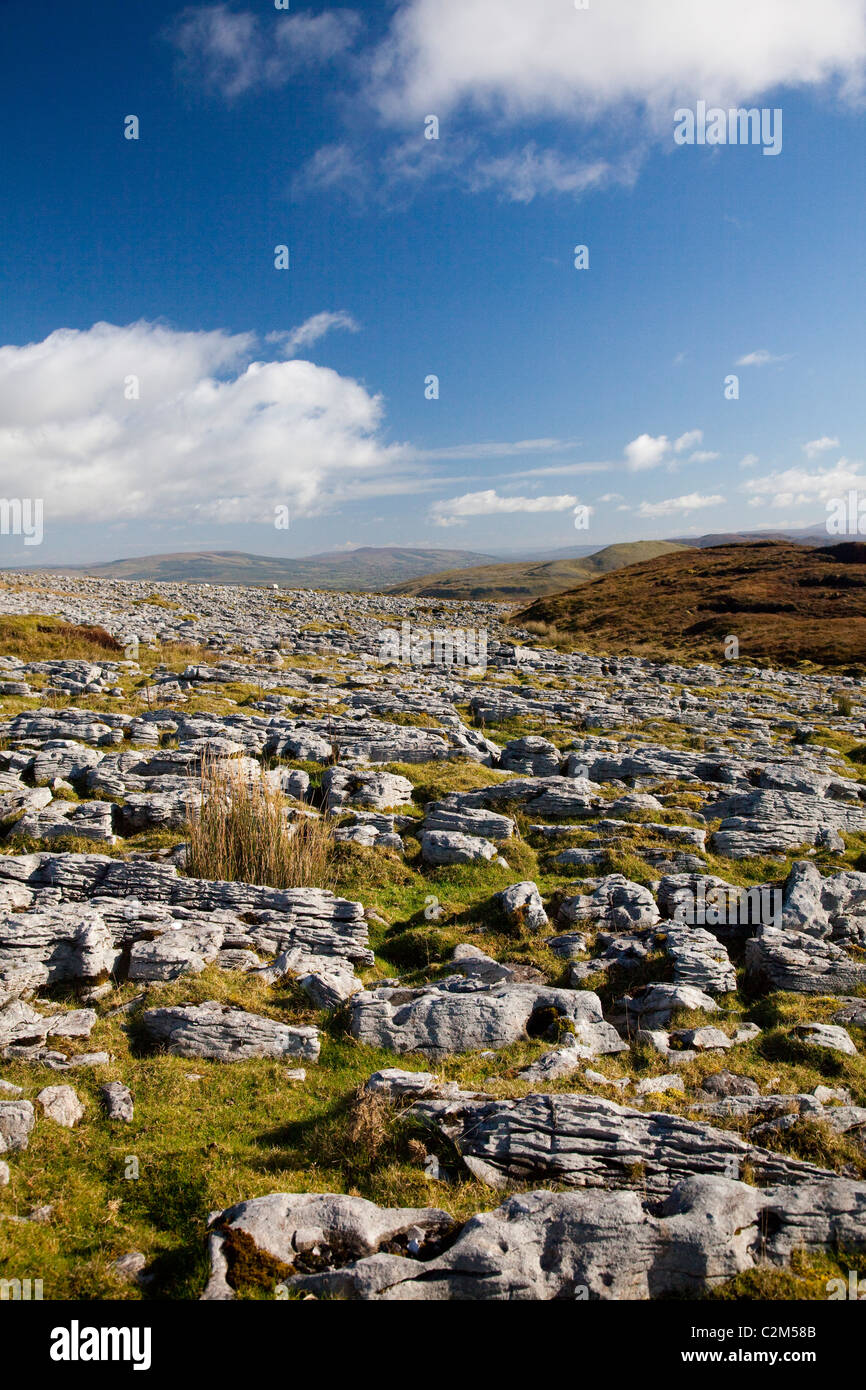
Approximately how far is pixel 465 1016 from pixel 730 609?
284 feet

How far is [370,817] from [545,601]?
96.3 meters

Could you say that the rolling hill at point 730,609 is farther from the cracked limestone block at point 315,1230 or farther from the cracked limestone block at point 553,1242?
the cracked limestone block at point 315,1230

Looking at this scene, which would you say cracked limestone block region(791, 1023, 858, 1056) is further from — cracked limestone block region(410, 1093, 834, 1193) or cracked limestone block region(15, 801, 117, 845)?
cracked limestone block region(15, 801, 117, 845)

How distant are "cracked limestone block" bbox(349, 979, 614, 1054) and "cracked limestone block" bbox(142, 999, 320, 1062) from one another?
93 cm

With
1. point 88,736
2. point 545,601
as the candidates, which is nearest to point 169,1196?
point 88,736

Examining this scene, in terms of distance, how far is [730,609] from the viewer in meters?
87.3

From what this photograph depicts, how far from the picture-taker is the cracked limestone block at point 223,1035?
35.0 feet

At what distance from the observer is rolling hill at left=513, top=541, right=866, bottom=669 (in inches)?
2694

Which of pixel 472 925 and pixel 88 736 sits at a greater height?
pixel 88 736

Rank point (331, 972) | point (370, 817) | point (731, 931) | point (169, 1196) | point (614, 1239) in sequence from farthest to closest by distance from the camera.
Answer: point (370, 817), point (731, 931), point (331, 972), point (169, 1196), point (614, 1239)

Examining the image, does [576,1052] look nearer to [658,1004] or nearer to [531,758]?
[658,1004]
